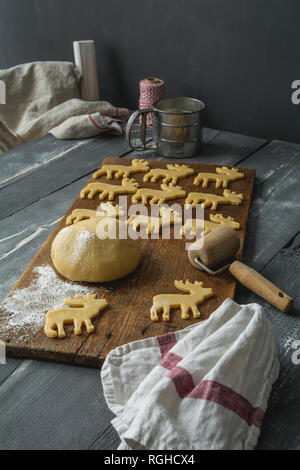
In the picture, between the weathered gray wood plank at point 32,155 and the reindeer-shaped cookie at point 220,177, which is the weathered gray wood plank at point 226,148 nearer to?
the reindeer-shaped cookie at point 220,177

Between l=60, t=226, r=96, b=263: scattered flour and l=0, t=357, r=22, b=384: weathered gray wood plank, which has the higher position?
l=60, t=226, r=96, b=263: scattered flour

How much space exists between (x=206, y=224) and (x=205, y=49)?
811 millimetres

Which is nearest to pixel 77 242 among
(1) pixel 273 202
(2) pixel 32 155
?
(1) pixel 273 202

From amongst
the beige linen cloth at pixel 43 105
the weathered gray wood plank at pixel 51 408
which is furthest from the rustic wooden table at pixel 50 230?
the beige linen cloth at pixel 43 105

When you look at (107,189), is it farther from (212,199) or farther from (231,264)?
(231,264)

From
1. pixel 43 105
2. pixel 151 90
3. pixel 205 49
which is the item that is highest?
pixel 205 49

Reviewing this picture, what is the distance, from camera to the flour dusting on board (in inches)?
32.6

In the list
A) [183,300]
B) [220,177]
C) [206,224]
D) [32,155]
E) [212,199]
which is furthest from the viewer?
[32,155]

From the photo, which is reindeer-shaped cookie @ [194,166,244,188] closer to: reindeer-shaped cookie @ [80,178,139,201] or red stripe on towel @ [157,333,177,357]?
reindeer-shaped cookie @ [80,178,139,201]

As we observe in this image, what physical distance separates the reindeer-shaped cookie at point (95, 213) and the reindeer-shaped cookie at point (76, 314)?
0.94ft

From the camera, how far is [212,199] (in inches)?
47.0

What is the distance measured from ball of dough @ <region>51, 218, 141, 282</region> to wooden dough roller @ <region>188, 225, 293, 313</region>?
0.13 meters

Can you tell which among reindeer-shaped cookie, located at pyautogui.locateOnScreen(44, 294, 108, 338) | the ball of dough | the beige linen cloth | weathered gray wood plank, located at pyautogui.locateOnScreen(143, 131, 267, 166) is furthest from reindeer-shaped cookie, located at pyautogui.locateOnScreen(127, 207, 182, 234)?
the beige linen cloth

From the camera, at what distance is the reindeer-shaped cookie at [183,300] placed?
84cm
